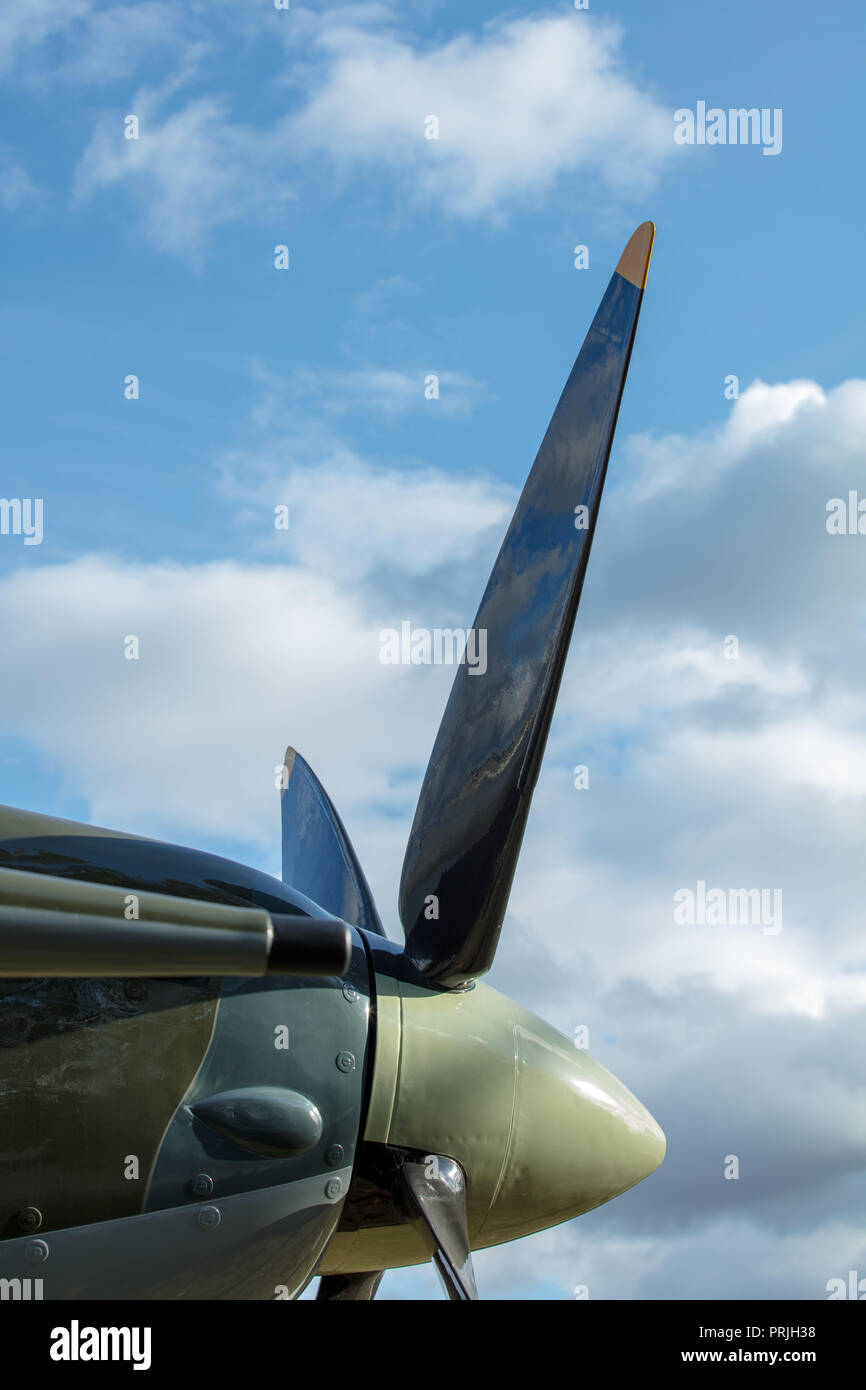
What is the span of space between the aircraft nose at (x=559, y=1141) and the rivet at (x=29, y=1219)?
327 cm

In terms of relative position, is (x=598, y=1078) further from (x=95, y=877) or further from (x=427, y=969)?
(x=95, y=877)

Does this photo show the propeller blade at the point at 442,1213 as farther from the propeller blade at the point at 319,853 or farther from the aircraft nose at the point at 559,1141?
the propeller blade at the point at 319,853

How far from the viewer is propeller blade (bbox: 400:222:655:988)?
8391 millimetres

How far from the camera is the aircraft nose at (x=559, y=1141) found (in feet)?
27.6

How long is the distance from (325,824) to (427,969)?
3.29m

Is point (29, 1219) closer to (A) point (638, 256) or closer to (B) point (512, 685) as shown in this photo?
(B) point (512, 685)

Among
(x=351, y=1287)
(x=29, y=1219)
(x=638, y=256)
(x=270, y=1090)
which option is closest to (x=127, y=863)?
(x=270, y=1090)

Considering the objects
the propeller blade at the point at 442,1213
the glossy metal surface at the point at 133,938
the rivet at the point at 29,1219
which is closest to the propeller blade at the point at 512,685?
the propeller blade at the point at 442,1213

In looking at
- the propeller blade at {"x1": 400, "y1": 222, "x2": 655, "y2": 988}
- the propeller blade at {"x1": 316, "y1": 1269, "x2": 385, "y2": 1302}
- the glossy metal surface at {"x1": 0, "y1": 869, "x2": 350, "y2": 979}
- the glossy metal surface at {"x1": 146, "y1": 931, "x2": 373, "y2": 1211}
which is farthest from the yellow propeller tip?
the propeller blade at {"x1": 316, "y1": 1269, "x2": 385, "y2": 1302}

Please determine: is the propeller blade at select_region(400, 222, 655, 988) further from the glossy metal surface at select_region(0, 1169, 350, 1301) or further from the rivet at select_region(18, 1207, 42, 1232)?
the rivet at select_region(18, 1207, 42, 1232)

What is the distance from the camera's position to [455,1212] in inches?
315

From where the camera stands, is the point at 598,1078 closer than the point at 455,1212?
No
